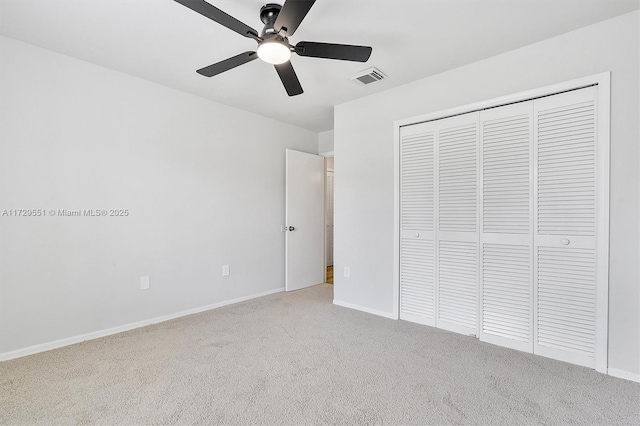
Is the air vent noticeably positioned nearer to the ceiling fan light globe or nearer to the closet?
the closet

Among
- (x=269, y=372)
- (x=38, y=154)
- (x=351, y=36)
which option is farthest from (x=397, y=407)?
(x=38, y=154)

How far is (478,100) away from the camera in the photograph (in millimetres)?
2711

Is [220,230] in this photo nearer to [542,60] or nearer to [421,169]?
[421,169]

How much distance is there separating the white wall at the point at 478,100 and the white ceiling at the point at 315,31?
14cm

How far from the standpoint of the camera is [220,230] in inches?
147

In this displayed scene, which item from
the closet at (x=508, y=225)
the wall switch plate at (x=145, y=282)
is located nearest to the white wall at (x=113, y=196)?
the wall switch plate at (x=145, y=282)

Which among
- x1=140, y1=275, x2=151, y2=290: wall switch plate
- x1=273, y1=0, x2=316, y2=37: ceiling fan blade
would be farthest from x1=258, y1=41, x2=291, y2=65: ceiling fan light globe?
x1=140, y1=275, x2=151, y2=290: wall switch plate

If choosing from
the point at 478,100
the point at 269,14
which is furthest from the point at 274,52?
the point at 478,100

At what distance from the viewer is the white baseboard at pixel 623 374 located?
2020 mm

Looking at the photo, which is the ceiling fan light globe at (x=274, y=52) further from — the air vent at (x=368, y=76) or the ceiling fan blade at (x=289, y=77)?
the air vent at (x=368, y=76)

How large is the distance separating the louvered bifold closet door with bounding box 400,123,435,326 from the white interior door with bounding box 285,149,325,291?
1.73 meters

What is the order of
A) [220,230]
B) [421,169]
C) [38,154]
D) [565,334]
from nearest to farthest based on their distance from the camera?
[565,334], [38,154], [421,169], [220,230]

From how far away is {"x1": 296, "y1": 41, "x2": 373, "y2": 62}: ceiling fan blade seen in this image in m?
1.87

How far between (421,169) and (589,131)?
4.16 feet
